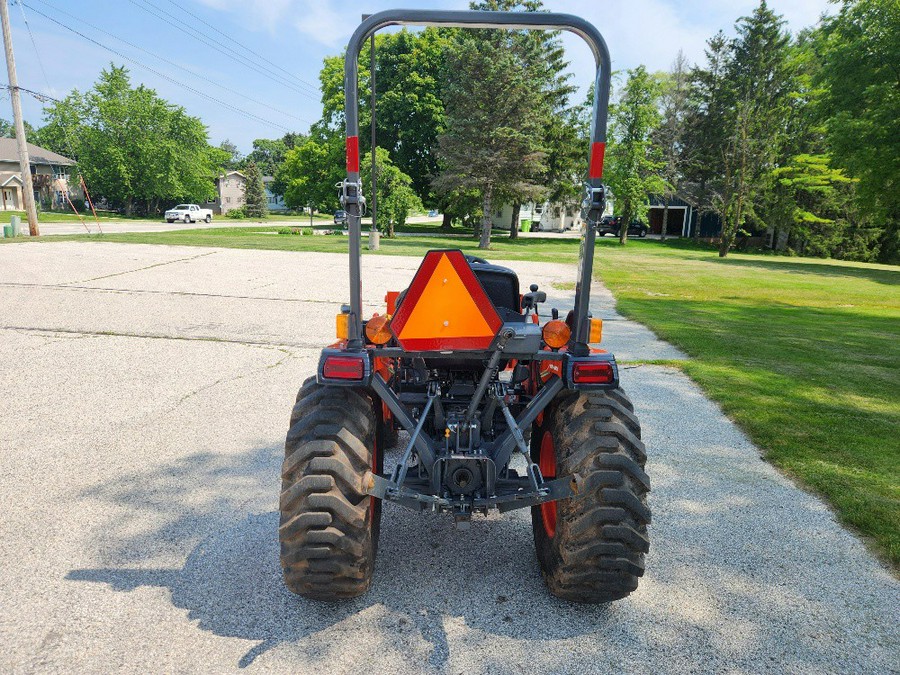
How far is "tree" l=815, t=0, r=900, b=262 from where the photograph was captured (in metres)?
24.2

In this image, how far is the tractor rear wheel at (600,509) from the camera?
2658 millimetres

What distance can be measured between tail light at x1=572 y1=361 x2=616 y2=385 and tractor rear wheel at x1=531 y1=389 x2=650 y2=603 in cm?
12

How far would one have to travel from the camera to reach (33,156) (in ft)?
199

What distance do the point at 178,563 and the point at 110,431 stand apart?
248 cm

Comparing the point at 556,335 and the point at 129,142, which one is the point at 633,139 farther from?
the point at 129,142

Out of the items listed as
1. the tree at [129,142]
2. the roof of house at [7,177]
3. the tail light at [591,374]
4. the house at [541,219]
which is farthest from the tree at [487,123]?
the roof of house at [7,177]

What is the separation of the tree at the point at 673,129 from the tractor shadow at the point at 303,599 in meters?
44.4

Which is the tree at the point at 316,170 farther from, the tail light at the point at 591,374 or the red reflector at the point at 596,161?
the tail light at the point at 591,374

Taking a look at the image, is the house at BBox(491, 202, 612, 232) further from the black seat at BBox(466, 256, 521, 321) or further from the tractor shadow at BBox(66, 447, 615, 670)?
the tractor shadow at BBox(66, 447, 615, 670)

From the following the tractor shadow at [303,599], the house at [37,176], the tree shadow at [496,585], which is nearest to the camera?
the tree shadow at [496,585]

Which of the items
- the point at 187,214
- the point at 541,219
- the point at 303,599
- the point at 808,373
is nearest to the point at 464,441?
the point at 303,599

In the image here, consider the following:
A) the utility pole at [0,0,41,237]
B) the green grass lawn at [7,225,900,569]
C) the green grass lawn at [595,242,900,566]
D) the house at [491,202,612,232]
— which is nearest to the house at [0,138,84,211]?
the utility pole at [0,0,41,237]

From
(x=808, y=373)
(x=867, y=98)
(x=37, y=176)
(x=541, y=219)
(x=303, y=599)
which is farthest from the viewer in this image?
(x=37, y=176)

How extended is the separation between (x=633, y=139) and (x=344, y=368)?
40776 millimetres
